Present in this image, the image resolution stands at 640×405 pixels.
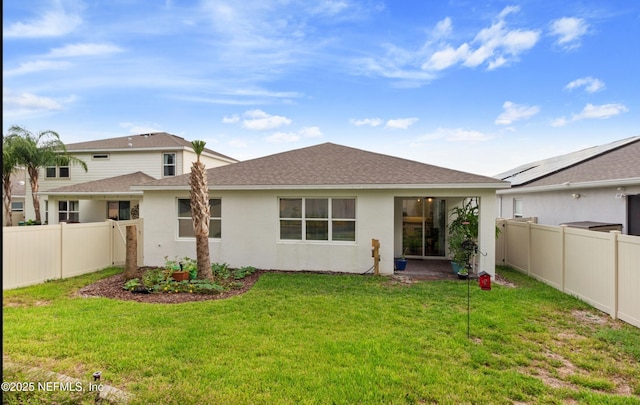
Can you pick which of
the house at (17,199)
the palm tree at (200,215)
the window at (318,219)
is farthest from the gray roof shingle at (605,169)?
the house at (17,199)

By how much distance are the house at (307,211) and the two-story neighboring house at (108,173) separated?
784 centimetres

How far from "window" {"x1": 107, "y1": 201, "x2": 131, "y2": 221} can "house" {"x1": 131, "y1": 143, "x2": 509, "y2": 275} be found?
8.78m

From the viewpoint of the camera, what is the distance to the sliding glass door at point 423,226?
39.4 ft

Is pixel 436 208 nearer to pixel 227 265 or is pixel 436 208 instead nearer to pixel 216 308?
pixel 227 265

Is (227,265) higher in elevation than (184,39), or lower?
lower

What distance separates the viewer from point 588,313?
6.11 metres

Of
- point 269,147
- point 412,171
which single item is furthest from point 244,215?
point 269,147

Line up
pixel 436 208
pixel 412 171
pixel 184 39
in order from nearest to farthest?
pixel 412 171, pixel 184 39, pixel 436 208

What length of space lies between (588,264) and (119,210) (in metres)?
20.6

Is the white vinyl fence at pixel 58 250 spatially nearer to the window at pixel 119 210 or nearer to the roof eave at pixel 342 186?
the roof eave at pixel 342 186

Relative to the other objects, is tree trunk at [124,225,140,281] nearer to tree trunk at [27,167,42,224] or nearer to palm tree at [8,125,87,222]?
palm tree at [8,125,87,222]

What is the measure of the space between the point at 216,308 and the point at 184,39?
9340 mm

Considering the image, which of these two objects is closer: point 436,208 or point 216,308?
point 216,308

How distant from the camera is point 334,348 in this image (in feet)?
14.5
